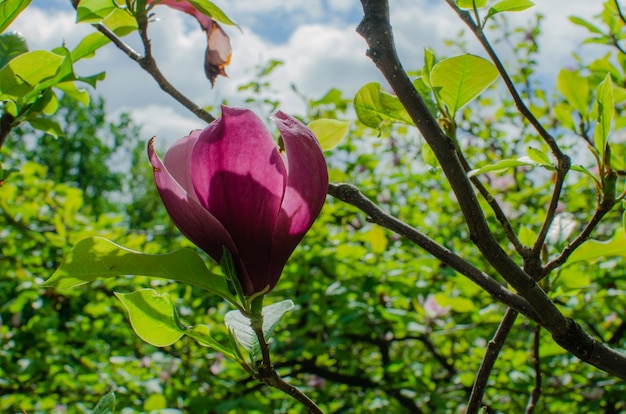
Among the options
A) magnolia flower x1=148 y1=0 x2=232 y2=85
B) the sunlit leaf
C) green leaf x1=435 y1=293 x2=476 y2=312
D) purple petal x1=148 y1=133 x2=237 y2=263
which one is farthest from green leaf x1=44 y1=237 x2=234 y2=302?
green leaf x1=435 y1=293 x2=476 y2=312

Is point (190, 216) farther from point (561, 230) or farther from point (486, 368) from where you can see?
point (561, 230)

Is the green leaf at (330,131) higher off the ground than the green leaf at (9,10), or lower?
higher

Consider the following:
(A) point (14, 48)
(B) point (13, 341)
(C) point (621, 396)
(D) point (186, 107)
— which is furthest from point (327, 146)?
(B) point (13, 341)

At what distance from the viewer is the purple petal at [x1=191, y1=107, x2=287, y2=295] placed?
43cm

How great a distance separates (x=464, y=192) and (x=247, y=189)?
169 mm

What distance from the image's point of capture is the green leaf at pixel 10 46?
2.51 feet

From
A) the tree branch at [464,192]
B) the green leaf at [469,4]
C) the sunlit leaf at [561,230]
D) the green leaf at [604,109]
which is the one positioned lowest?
the tree branch at [464,192]

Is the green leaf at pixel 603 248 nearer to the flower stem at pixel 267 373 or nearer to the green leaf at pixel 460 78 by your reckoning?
the green leaf at pixel 460 78

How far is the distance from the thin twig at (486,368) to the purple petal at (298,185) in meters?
0.24

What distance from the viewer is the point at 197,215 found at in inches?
17.4

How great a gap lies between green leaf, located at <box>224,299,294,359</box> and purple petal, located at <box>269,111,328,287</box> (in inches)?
3.2

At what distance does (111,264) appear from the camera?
459 mm

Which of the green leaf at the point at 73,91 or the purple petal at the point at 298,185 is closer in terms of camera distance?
the purple petal at the point at 298,185

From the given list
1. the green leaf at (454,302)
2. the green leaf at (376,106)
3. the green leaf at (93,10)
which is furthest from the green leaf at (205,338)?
the green leaf at (454,302)
